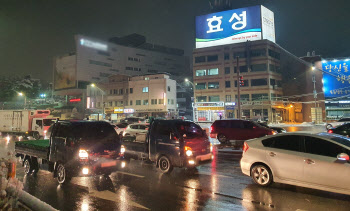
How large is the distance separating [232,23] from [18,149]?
178ft

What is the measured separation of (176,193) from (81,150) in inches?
115

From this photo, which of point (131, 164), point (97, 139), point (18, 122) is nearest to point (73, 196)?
point (97, 139)

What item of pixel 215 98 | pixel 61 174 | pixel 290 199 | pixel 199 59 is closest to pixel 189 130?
pixel 290 199

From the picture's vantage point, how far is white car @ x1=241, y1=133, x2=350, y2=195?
18.2 feet

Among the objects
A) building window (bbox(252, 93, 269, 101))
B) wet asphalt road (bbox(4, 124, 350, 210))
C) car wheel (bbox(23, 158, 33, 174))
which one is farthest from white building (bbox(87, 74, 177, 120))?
wet asphalt road (bbox(4, 124, 350, 210))

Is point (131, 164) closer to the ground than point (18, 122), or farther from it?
closer to the ground

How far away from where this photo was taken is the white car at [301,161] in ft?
18.2

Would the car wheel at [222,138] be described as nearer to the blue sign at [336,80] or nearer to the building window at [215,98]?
the blue sign at [336,80]

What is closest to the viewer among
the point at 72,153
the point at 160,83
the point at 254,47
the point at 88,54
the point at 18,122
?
the point at 72,153

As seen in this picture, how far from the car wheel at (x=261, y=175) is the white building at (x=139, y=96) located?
50034 millimetres

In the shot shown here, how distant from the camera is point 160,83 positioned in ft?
191

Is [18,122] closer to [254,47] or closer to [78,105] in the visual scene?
[254,47]

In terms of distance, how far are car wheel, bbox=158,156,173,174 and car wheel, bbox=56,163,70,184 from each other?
315 centimetres

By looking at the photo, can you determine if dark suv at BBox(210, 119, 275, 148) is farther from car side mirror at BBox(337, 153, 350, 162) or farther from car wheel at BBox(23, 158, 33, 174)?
car wheel at BBox(23, 158, 33, 174)
